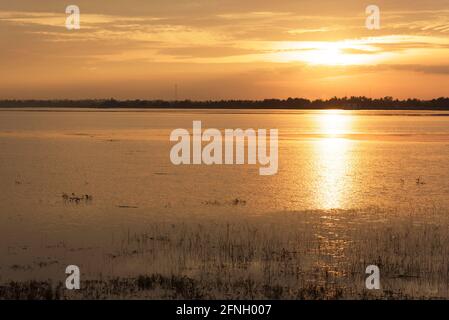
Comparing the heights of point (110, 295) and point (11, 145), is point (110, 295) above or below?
below

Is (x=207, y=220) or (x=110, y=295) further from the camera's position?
(x=207, y=220)

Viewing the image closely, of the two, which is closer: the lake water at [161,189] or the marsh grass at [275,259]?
the marsh grass at [275,259]

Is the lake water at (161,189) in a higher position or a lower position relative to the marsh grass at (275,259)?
higher

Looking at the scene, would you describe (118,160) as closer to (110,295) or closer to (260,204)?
(260,204)

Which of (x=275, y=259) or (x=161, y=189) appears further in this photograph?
(x=161, y=189)

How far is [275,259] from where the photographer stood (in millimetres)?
15375

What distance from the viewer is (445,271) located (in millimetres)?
14281

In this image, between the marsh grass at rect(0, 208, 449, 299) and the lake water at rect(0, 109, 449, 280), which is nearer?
the marsh grass at rect(0, 208, 449, 299)

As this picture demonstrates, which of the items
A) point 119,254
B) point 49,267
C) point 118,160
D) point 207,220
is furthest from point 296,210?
point 118,160

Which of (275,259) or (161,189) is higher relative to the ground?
(161,189)

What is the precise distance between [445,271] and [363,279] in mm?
2162

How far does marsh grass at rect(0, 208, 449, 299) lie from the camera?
12.4 meters

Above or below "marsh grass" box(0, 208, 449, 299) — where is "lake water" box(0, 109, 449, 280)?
above

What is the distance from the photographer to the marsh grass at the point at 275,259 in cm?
1240
